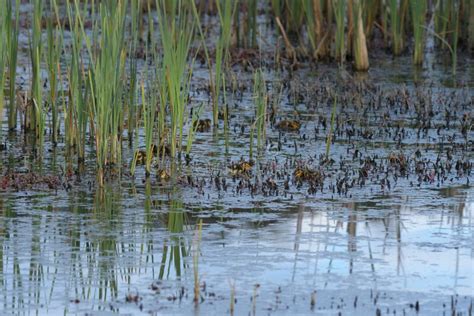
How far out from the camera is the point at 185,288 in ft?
19.5

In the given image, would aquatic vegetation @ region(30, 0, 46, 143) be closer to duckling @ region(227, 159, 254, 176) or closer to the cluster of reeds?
duckling @ region(227, 159, 254, 176)

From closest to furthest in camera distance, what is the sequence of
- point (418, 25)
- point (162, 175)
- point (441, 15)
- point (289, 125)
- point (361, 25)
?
point (162, 175) < point (289, 125) < point (418, 25) < point (361, 25) < point (441, 15)

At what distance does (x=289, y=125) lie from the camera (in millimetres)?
10594

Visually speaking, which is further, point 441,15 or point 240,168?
point 441,15

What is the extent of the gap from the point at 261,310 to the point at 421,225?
6.71ft

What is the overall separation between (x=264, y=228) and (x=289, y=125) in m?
3.48

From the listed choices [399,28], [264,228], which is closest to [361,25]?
[399,28]

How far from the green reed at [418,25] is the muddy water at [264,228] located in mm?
2575

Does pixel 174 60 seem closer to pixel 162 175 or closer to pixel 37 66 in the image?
pixel 162 175

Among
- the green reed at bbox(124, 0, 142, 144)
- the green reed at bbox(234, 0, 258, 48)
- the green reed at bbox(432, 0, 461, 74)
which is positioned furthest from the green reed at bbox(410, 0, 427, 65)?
the green reed at bbox(124, 0, 142, 144)

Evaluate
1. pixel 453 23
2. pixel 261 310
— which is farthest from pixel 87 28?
pixel 261 310

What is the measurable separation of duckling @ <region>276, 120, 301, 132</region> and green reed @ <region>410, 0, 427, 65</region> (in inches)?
136

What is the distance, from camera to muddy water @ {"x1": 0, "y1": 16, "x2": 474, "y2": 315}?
19.1 feet

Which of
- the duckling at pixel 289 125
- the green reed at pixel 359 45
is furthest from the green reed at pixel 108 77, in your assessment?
the green reed at pixel 359 45
